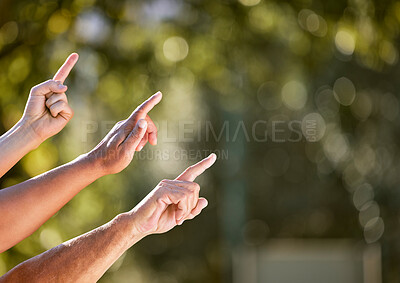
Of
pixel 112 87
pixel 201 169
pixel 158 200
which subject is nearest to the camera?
pixel 158 200

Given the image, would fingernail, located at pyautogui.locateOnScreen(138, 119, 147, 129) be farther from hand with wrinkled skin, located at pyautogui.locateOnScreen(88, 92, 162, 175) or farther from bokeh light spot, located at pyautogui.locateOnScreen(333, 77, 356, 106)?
bokeh light spot, located at pyautogui.locateOnScreen(333, 77, 356, 106)

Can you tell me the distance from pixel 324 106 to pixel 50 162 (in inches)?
268

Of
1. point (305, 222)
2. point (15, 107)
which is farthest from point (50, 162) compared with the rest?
point (305, 222)

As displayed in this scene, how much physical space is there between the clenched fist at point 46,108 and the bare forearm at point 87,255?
39cm

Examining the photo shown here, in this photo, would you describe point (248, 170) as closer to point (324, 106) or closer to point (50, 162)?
point (324, 106)

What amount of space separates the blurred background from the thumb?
309 centimetres

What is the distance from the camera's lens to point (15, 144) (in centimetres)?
185

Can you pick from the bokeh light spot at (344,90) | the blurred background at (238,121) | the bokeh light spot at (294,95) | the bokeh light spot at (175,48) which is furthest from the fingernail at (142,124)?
the bokeh light spot at (294,95)

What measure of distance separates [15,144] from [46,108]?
134 millimetres

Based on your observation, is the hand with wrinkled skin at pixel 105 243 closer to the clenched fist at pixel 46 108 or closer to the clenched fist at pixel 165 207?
the clenched fist at pixel 165 207

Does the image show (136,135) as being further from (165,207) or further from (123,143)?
(165,207)

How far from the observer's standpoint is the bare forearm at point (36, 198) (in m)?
1.78

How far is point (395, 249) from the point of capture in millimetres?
10289

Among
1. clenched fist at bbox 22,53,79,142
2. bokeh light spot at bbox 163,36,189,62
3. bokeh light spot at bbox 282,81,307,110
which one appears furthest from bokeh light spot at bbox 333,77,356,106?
clenched fist at bbox 22,53,79,142
